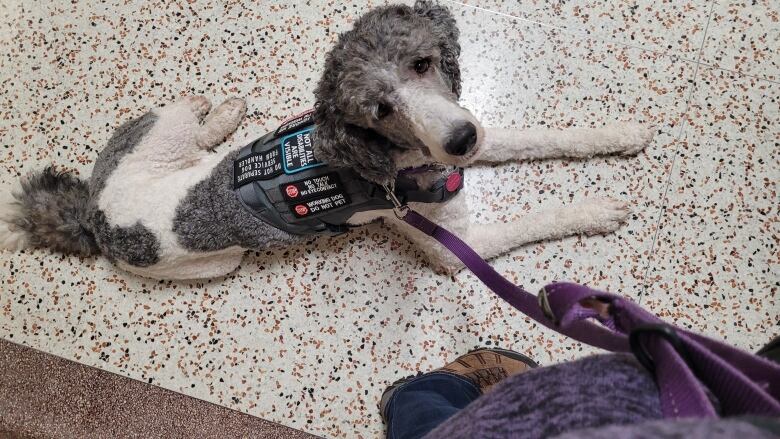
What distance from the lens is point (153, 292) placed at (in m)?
1.54

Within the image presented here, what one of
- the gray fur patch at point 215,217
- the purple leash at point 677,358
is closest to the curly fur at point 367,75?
the gray fur patch at point 215,217

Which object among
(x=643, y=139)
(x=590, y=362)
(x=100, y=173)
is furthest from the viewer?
(x=643, y=139)

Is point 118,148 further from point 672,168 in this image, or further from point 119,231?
point 672,168

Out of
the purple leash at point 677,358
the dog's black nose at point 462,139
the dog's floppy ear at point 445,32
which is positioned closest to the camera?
the purple leash at point 677,358

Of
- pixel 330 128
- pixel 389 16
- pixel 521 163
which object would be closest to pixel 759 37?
pixel 521 163

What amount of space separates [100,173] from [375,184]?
0.73 m

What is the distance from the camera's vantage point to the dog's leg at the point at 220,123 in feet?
4.97

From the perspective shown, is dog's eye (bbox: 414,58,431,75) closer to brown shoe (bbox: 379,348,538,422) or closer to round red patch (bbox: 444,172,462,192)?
round red patch (bbox: 444,172,462,192)

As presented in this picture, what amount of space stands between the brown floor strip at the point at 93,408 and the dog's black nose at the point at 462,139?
969mm

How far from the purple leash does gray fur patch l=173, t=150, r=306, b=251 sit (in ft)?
2.53

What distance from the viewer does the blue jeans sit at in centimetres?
115

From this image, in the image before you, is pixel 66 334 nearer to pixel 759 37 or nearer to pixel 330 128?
pixel 330 128

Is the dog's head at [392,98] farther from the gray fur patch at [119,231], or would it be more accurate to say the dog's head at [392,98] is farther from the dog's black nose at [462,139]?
the gray fur patch at [119,231]

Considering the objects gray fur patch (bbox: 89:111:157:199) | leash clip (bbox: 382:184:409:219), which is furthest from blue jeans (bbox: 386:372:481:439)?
gray fur patch (bbox: 89:111:157:199)
